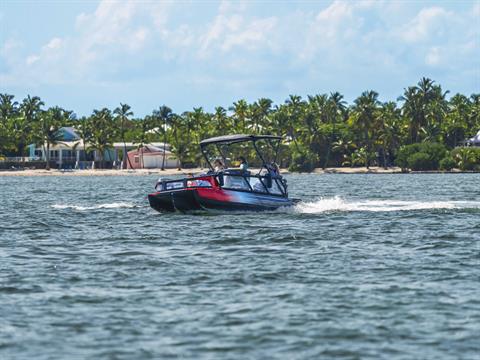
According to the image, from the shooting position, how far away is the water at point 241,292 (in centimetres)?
1636

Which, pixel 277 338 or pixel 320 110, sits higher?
pixel 320 110

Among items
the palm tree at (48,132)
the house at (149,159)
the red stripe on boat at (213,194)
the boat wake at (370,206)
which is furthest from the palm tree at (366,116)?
the red stripe on boat at (213,194)

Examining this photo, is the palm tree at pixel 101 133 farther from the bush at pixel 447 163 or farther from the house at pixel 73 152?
the bush at pixel 447 163

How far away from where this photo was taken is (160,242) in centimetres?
3147

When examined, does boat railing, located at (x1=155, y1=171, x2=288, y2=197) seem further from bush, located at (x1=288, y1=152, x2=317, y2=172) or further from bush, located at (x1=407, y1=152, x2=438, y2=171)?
bush, located at (x1=288, y1=152, x2=317, y2=172)

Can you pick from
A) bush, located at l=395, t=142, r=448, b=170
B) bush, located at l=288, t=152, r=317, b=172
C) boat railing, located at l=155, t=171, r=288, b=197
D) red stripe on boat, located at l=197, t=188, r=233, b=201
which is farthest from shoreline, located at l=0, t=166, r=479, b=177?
red stripe on boat, located at l=197, t=188, r=233, b=201

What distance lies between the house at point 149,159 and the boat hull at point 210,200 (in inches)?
5301

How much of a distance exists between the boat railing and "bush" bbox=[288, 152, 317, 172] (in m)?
119

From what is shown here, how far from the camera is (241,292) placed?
21.0m

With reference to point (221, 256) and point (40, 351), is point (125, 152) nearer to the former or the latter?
point (221, 256)

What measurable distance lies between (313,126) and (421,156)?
2086cm

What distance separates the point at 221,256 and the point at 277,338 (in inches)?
422

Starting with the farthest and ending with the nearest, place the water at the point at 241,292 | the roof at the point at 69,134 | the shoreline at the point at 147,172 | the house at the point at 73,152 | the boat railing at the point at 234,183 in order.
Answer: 1. the roof at the point at 69,134
2. the house at the point at 73,152
3. the shoreline at the point at 147,172
4. the boat railing at the point at 234,183
5. the water at the point at 241,292

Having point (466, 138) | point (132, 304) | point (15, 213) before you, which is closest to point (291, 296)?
point (132, 304)
